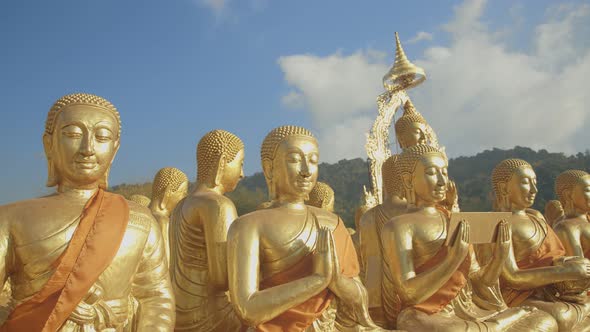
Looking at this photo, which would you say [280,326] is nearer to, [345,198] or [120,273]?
[120,273]

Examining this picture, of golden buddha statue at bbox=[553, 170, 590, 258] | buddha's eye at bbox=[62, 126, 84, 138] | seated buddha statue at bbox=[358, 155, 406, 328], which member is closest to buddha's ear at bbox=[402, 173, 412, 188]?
seated buddha statue at bbox=[358, 155, 406, 328]

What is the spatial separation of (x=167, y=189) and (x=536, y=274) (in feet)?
14.6

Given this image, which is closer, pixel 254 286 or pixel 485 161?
pixel 254 286

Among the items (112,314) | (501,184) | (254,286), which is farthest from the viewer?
(501,184)

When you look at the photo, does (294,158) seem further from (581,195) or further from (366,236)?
(581,195)

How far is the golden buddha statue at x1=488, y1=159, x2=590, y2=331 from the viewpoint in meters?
5.30

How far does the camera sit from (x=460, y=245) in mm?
4238

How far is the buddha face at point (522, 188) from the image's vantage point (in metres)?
5.86

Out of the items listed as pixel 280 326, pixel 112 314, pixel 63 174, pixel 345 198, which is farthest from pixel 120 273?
pixel 345 198

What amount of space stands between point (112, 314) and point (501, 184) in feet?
14.6

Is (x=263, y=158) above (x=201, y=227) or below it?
above

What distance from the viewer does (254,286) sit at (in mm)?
3652

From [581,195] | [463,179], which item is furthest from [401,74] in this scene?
[463,179]

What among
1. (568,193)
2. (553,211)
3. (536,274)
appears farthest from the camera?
(553,211)
